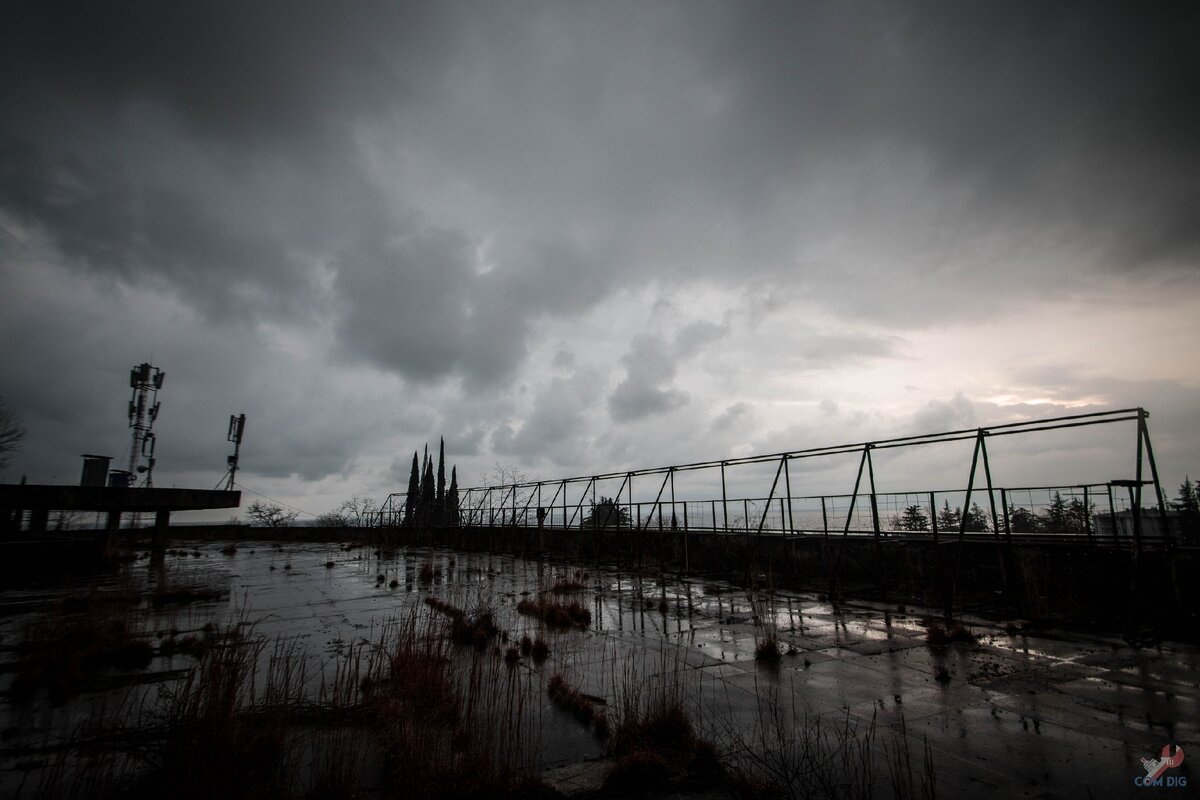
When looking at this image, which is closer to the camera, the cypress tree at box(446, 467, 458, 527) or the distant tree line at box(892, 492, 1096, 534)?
the distant tree line at box(892, 492, 1096, 534)

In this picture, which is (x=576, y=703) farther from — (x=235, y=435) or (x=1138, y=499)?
(x=235, y=435)

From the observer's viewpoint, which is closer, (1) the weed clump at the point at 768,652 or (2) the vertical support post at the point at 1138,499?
(1) the weed clump at the point at 768,652

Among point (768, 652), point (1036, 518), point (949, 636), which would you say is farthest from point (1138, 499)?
point (1036, 518)

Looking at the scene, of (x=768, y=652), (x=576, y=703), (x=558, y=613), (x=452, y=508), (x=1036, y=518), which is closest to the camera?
(x=576, y=703)

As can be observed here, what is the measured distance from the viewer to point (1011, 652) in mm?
7289

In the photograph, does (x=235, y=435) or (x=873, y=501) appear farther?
(x=235, y=435)

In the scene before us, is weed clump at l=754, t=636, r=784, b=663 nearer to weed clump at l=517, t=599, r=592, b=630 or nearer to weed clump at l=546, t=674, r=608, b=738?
weed clump at l=546, t=674, r=608, b=738

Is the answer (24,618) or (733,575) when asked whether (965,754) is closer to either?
(733,575)

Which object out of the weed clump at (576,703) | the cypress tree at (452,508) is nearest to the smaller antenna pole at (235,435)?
the cypress tree at (452,508)

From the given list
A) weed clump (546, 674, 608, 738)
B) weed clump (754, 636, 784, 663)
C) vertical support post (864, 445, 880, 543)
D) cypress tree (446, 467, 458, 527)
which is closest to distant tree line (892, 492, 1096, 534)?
vertical support post (864, 445, 880, 543)

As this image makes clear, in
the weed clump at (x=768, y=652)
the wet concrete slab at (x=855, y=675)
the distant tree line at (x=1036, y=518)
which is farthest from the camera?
the distant tree line at (x=1036, y=518)

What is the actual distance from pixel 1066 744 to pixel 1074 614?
775 cm

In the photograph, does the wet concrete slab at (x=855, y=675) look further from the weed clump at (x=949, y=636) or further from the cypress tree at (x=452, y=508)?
the cypress tree at (x=452, y=508)

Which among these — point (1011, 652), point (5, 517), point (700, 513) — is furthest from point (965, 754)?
point (5, 517)
